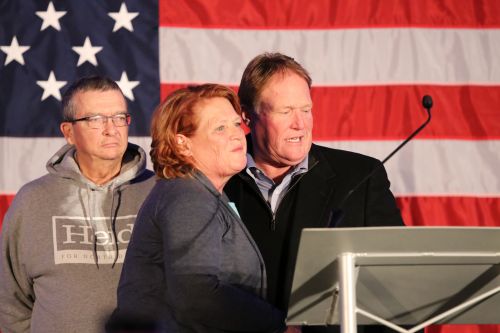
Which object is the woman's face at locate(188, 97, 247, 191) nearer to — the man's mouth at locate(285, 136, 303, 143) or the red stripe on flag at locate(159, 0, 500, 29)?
the man's mouth at locate(285, 136, 303, 143)

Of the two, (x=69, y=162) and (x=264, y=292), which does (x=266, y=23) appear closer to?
(x=69, y=162)

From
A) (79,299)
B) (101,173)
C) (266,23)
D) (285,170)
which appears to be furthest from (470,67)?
(79,299)

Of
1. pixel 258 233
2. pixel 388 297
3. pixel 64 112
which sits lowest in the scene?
pixel 388 297

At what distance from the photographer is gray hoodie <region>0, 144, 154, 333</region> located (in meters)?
2.89

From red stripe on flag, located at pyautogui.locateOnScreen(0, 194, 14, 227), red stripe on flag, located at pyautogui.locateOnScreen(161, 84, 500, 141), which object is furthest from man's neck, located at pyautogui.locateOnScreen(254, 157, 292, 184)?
red stripe on flag, located at pyautogui.locateOnScreen(0, 194, 14, 227)

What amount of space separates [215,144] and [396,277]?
0.57m

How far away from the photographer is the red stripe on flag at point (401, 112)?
156 inches

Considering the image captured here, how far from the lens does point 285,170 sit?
113 inches

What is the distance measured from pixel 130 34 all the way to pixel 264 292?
2065 millimetres

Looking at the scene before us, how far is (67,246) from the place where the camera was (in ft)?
9.66

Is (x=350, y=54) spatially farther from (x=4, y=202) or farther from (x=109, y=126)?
(x=4, y=202)

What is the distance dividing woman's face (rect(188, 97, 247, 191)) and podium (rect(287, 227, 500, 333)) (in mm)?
415

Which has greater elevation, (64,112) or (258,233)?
(64,112)

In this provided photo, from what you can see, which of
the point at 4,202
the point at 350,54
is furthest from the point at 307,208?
the point at 4,202
